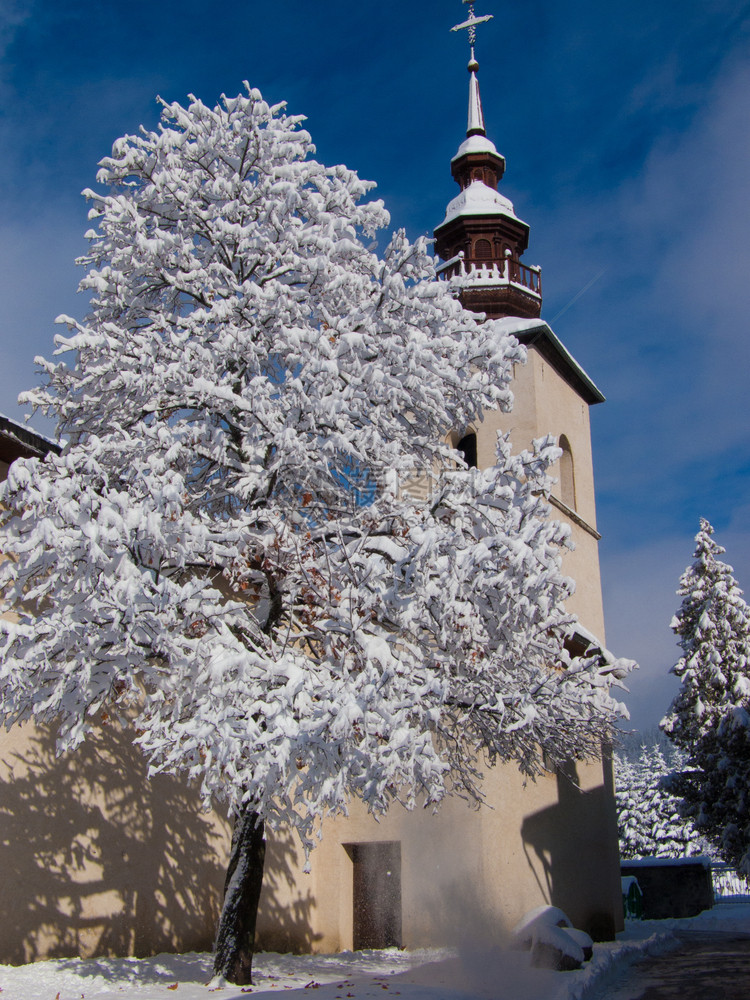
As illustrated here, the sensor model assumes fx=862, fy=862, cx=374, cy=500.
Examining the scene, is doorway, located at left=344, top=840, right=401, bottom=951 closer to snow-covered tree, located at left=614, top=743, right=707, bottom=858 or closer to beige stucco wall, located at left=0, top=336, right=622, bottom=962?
beige stucco wall, located at left=0, top=336, right=622, bottom=962

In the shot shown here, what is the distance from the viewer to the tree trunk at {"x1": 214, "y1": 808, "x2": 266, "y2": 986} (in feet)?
27.5

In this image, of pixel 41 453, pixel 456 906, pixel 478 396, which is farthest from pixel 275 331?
pixel 456 906

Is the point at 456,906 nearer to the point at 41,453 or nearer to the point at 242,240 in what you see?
the point at 41,453

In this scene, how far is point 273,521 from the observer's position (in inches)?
326

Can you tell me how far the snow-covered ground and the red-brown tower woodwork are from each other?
13.2 meters

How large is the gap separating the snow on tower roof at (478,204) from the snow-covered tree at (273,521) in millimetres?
11153

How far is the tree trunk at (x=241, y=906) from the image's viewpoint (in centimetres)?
839

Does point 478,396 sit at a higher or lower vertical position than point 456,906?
higher

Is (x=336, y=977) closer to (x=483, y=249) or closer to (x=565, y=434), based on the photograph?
(x=565, y=434)

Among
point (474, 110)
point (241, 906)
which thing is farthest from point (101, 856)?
point (474, 110)

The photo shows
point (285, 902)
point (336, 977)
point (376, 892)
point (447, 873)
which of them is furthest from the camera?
point (376, 892)

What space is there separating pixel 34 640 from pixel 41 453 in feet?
13.2

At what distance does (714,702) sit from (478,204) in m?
14.8

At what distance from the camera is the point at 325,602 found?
8.27m
